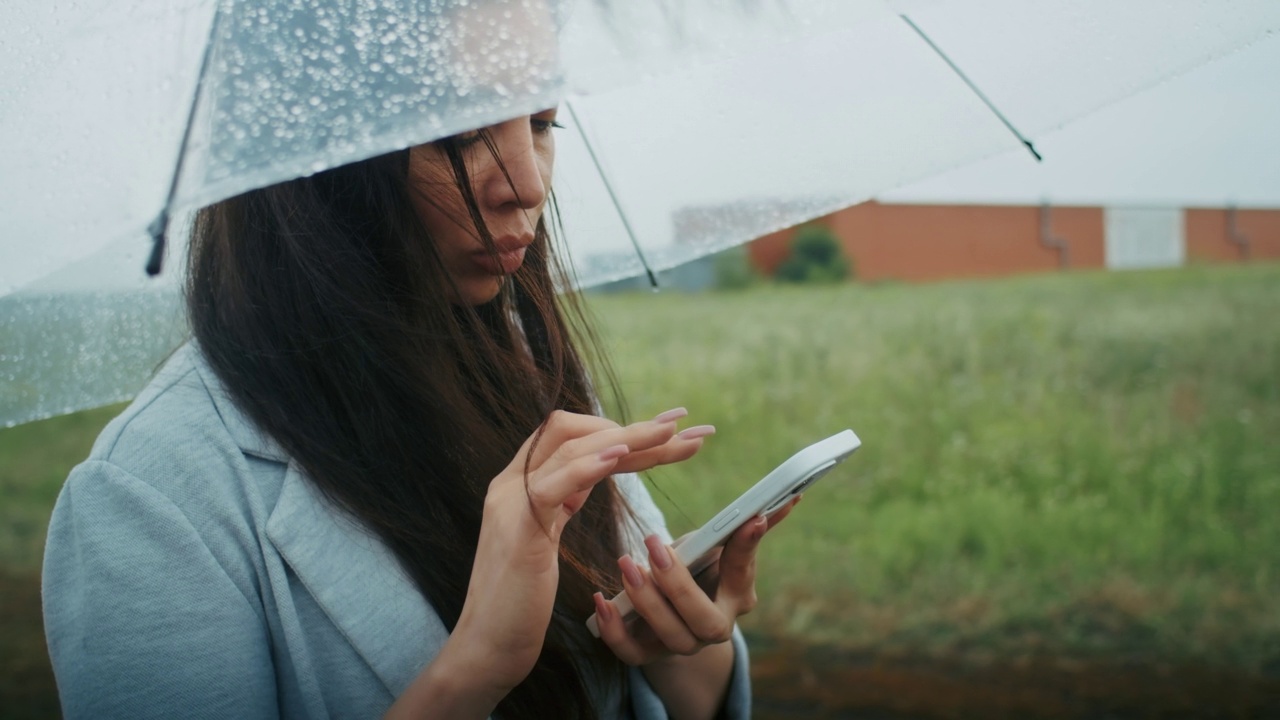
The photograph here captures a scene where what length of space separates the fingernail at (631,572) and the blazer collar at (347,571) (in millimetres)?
234

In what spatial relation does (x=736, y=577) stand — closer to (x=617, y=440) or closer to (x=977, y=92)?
(x=617, y=440)

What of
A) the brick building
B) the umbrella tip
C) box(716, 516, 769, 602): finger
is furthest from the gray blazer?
the brick building

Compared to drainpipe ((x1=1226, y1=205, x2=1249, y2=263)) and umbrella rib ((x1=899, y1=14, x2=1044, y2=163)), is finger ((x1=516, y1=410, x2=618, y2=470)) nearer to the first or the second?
umbrella rib ((x1=899, y1=14, x2=1044, y2=163))

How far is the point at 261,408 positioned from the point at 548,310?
0.46 m

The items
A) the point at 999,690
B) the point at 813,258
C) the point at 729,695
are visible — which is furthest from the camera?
the point at 813,258

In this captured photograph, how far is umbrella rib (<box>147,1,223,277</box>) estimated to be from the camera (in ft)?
3.33

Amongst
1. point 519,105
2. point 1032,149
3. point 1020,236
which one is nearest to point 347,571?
point 519,105

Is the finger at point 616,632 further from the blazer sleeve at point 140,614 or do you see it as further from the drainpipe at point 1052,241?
the drainpipe at point 1052,241

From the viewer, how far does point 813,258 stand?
13078mm

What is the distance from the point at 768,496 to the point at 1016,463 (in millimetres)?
4379

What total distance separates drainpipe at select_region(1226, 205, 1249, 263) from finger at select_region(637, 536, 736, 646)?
38.5ft

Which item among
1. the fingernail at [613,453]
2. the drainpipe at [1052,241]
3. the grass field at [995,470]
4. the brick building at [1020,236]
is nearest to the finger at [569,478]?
the fingernail at [613,453]

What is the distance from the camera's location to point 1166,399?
5668 millimetres

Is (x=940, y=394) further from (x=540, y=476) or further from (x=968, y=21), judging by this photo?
(x=540, y=476)
